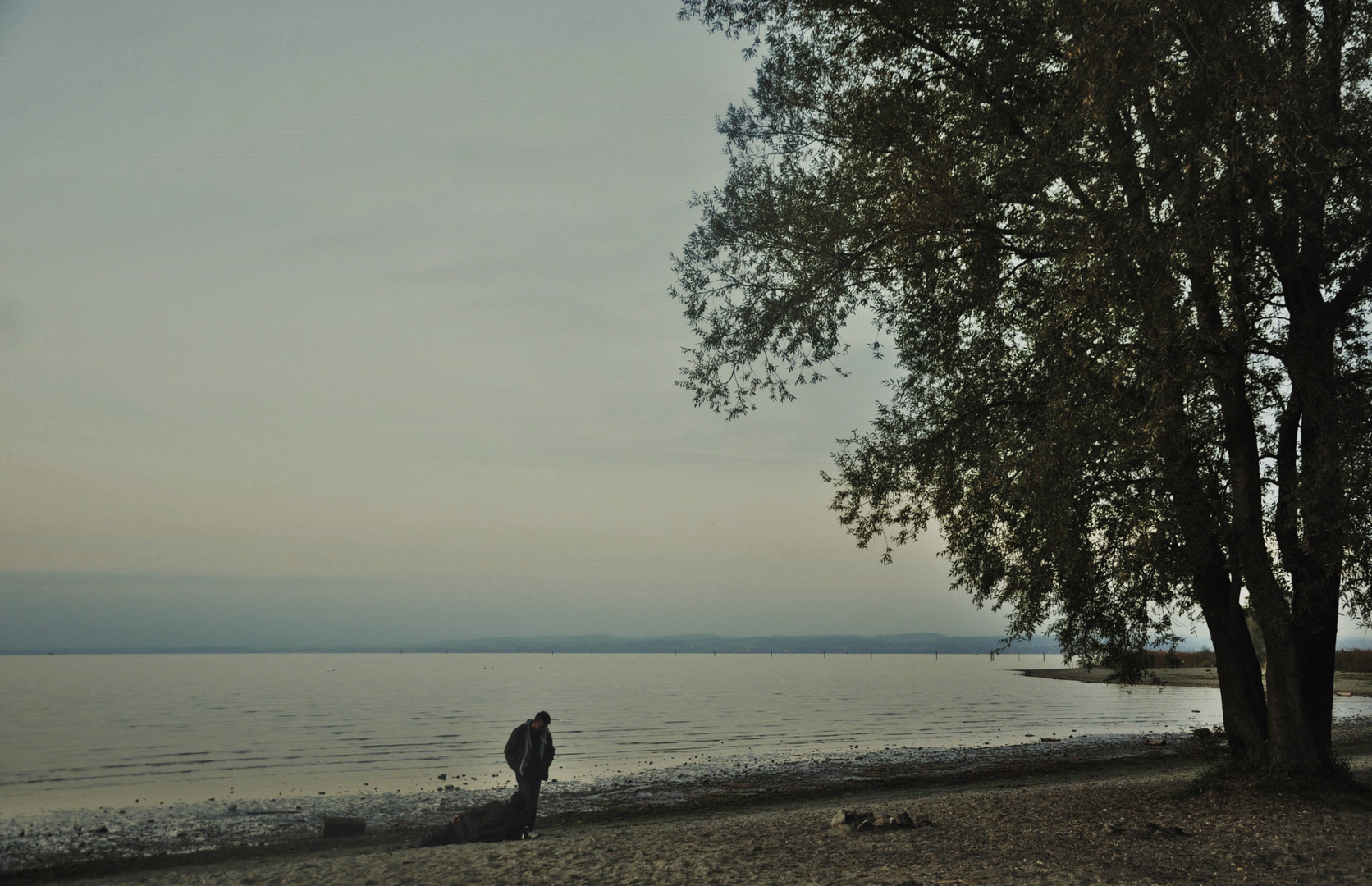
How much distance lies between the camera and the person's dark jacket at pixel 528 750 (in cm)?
1424

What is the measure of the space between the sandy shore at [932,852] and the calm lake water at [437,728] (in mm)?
11224

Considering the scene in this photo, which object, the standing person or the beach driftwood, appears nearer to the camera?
the standing person

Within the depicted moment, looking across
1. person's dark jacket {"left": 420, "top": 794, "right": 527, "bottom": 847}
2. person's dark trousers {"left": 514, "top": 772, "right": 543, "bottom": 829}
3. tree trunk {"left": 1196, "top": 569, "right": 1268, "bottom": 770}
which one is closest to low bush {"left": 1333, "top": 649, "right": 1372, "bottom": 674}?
tree trunk {"left": 1196, "top": 569, "right": 1268, "bottom": 770}

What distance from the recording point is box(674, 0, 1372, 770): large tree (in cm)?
1208

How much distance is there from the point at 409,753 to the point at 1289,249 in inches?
1135

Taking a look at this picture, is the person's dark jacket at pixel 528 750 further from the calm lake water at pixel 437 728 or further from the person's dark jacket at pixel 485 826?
the calm lake water at pixel 437 728

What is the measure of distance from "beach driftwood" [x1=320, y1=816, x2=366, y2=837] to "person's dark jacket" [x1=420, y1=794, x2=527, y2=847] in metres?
3.30

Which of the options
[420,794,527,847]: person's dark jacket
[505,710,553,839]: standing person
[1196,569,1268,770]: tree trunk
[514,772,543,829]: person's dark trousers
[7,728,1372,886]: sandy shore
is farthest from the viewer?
[1196,569,1268,770]: tree trunk

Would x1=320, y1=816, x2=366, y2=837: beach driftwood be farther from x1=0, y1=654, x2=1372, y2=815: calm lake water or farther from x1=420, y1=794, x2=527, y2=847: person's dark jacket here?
x1=0, y1=654, x2=1372, y2=815: calm lake water

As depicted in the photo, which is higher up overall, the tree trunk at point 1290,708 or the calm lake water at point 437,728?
the tree trunk at point 1290,708

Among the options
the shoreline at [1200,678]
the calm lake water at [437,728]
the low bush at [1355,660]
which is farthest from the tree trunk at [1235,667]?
the low bush at [1355,660]

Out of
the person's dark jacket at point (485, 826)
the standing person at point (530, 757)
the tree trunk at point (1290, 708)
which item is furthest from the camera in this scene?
the tree trunk at point (1290, 708)

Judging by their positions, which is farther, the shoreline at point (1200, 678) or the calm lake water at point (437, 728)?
the shoreline at point (1200, 678)

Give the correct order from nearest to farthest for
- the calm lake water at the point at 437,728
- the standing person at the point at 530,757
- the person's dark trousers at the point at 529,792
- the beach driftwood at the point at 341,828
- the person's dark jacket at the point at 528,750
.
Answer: the person's dark trousers at the point at 529,792 → the standing person at the point at 530,757 → the person's dark jacket at the point at 528,750 → the beach driftwood at the point at 341,828 → the calm lake water at the point at 437,728
